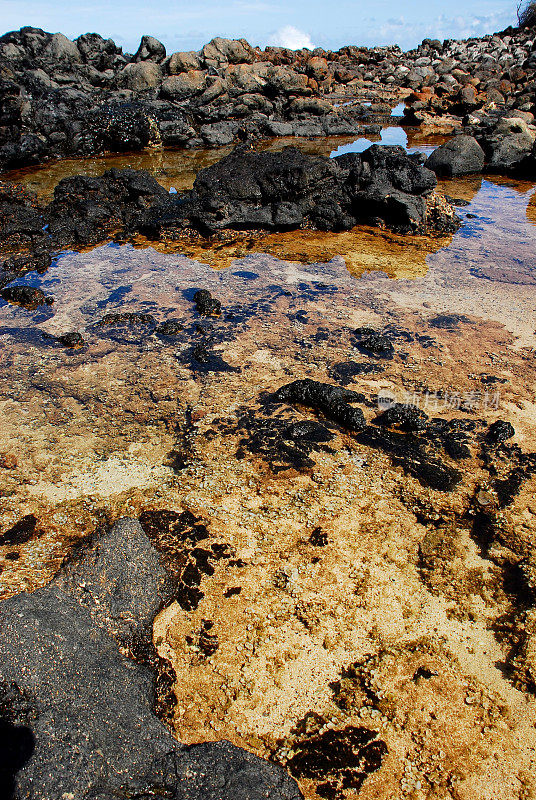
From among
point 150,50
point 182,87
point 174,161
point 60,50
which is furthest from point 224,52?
point 174,161

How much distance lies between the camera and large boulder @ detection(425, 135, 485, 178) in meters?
15.1

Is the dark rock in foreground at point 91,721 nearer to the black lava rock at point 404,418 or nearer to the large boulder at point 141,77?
the black lava rock at point 404,418

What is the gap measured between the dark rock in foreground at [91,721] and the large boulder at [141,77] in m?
28.9

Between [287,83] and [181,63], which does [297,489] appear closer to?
[287,83]

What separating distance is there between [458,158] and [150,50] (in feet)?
76.2

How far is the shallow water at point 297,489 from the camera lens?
2.85 metres

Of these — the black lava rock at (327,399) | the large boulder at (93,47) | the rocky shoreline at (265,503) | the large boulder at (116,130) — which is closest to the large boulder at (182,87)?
the large boulder at (116,130)

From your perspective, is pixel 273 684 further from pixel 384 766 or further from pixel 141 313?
pixel 141 313

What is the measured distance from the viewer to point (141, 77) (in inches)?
1006

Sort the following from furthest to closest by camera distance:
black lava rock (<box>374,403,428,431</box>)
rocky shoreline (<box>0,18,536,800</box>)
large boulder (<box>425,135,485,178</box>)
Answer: large boulder (<box>425,135,485,178</box>), black lava rock (<box>374,403,428,431</box>), rocky shoreline (<box>0,18,536,800</box>)

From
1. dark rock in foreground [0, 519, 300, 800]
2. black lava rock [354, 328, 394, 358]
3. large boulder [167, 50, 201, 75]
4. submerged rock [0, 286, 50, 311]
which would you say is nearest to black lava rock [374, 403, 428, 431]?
black lava rock [354, 328, 394, 358]

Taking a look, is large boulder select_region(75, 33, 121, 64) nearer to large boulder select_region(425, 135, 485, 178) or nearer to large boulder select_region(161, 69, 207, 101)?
large boulder select_region(161, 69, 207, 101)

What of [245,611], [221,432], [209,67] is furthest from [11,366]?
[209,67]

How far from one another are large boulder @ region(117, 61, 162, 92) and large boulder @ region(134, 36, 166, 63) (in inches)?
144
